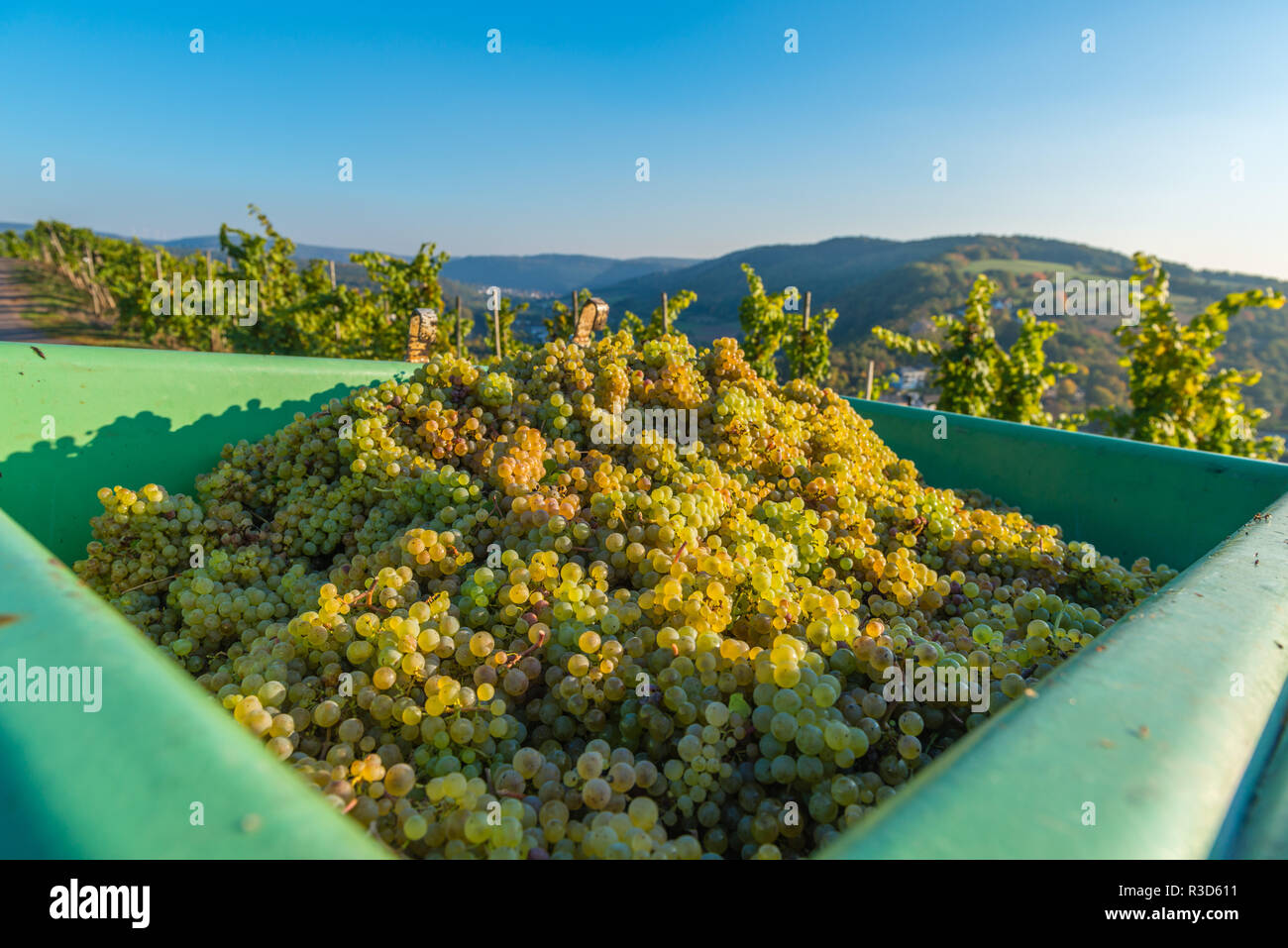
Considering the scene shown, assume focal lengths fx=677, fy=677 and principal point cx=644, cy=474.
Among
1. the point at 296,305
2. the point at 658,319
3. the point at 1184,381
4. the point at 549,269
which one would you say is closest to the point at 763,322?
the point at 658,319

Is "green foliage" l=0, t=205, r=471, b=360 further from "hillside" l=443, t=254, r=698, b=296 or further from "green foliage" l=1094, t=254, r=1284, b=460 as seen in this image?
"hillside" l=443, t=254, r=698, b=296

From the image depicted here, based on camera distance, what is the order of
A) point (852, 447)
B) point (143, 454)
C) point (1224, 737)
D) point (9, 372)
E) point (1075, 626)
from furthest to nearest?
point (852, 447) < point (143, 454) < point (9, 372) < point (1075, 626) < point (1224, 737)

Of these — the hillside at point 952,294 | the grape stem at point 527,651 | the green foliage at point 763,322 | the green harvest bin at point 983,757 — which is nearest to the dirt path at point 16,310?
the green foliage at point 763,322

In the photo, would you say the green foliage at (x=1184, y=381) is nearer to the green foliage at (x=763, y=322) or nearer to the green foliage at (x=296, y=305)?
the green foliage at (x=763, y=322)

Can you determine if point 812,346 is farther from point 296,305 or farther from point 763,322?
point 296,305

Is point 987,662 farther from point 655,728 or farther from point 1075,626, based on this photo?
point 655,728
